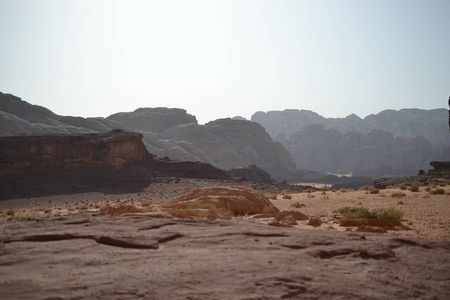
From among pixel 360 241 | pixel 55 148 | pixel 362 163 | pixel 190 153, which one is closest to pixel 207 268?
pixel 360 241

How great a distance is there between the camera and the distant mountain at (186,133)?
257 ft

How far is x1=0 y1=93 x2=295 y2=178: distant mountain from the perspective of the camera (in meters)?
78.2

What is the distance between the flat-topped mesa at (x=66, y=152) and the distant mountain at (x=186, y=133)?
32.0 m

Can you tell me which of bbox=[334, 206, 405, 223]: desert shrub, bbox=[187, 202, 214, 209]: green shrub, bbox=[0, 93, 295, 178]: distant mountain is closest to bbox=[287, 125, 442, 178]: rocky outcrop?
bbox=[0, 93, 295, 178]: distant mountain

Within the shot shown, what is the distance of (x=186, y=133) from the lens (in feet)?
347

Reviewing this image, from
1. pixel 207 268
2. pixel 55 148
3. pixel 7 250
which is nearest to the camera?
pixel 207 268

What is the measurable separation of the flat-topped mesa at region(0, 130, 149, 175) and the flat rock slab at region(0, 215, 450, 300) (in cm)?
3879

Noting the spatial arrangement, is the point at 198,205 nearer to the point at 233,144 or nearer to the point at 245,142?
the point at 233,144

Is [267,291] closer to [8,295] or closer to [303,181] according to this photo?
[8,295]

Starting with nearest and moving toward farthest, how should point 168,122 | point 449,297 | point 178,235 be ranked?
point 449,297
point 178,235
point 168,122

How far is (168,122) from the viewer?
114 meters

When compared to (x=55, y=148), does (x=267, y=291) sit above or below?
below

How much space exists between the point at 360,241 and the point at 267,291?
2.54 m

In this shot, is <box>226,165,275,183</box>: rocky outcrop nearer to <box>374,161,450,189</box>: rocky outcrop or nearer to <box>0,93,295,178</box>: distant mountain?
<box>0,93,295,178</box>: distant mountain
